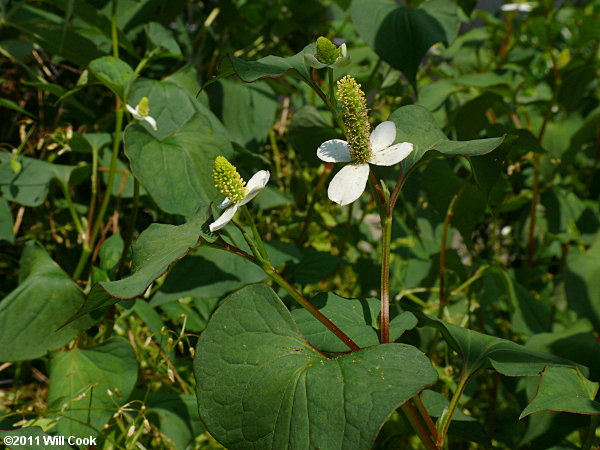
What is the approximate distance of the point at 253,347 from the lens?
465 millimetres

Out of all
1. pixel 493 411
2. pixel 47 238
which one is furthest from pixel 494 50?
pixel 47 238

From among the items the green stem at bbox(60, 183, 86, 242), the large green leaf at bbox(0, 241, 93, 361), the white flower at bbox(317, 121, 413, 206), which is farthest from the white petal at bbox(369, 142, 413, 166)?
the green stem at bbox(60, 183, 86, 242)

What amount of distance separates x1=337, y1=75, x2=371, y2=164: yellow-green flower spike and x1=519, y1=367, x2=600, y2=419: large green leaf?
0.25m

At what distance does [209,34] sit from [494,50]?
2.80ft

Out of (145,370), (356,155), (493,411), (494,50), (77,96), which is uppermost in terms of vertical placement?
(356,155)

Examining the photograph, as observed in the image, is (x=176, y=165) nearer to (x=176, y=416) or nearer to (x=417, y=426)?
(x=176, y=416)

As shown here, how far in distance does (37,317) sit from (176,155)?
0.90 ft

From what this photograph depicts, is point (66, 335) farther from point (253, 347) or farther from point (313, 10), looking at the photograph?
point (313, 10)

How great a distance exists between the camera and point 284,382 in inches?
17.3

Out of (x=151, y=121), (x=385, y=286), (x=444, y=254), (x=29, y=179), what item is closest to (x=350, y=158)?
(x=385, y=286)

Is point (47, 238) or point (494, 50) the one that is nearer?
point (47, 238)

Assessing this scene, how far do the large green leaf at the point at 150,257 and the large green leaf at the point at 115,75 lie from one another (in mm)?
318

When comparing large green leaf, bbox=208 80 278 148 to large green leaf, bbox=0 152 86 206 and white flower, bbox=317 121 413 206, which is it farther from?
white flower, bbox=317 121 413 206

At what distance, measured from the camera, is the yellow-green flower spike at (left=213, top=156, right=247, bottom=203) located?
0.53m
